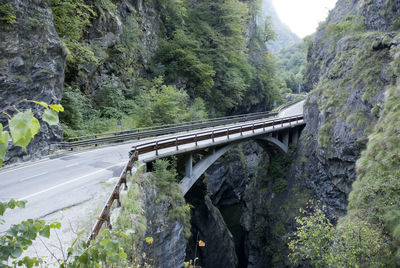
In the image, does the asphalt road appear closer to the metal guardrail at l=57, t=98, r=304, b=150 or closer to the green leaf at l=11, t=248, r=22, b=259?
the metal guardrail at l=57, t=98, r=304, b=150

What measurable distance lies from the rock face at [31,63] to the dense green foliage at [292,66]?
274ft

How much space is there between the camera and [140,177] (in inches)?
374

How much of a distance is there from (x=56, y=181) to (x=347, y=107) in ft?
57.3

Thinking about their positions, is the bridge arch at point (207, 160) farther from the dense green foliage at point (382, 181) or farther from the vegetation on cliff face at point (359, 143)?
the dense green foliage at point (382, 181)

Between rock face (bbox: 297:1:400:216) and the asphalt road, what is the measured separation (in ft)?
43.7

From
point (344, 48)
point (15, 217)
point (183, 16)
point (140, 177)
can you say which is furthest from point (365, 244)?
point (183, 16)

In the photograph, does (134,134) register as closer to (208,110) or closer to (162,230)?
(162,230)

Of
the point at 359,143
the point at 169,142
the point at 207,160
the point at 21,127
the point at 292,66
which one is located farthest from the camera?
the point at 292,66

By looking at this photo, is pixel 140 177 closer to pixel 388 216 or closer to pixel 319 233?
pixel 319 233

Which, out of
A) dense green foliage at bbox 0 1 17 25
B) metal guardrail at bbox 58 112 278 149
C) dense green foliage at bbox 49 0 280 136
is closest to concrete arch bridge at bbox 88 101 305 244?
metal guardrail at bbox 58 112 278 149

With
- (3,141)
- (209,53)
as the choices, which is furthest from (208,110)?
(3,141)

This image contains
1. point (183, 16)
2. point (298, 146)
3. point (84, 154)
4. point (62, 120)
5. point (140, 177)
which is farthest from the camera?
point (183, 16)

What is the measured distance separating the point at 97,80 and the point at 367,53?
67.2ft

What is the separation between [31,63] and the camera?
480 inches
